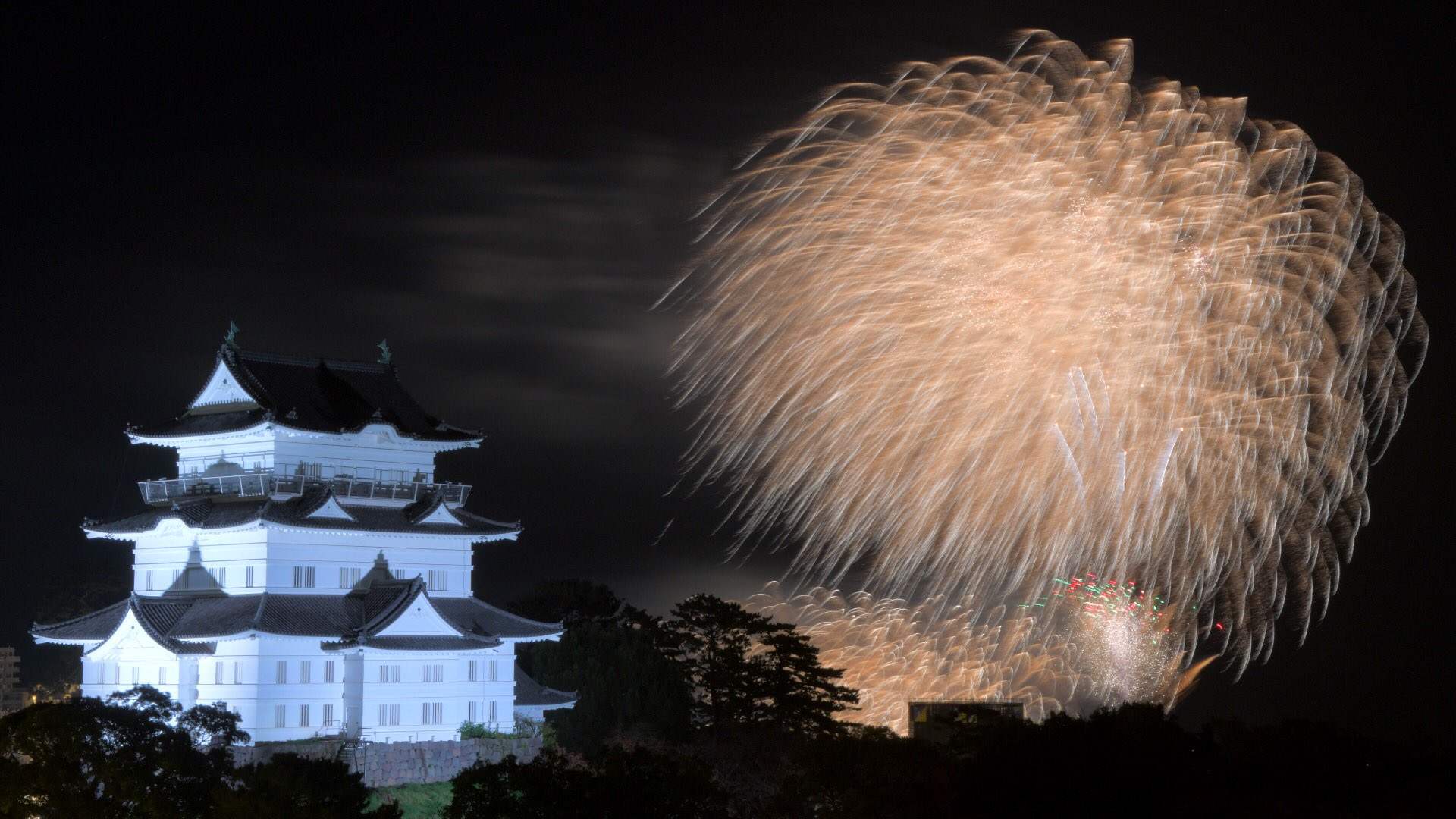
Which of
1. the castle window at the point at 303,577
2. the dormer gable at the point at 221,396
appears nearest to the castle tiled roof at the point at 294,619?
the castle window at the point at 303,577

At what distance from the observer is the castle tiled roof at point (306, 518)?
40469mm

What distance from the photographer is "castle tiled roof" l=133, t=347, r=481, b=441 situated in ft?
138

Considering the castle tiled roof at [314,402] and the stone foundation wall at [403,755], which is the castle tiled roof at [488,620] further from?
the castle tiled roof at [314,402]

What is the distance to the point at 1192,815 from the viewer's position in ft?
78.2

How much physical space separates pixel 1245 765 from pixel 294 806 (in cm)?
1621

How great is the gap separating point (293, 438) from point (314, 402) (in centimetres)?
150

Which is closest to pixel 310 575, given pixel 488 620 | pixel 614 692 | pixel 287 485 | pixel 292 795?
pixel 287 485

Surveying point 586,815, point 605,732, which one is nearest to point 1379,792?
point 586,815

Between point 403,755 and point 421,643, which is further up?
point 421,643

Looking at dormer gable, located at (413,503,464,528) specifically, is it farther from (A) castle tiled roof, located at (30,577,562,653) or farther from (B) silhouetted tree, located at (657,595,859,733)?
(B) silhouetted tree, located at (657,595,859,733)

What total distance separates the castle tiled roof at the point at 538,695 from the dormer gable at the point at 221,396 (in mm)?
9942

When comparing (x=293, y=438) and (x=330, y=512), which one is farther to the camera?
(x=293, y=438)

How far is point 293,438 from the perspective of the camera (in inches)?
1661

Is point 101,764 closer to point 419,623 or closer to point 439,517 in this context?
point 419,623
